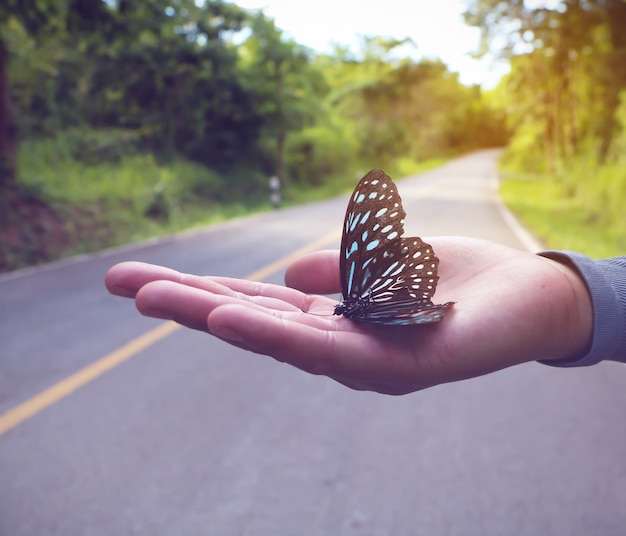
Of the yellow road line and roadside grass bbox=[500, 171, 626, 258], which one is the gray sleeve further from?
roadside grass bbox=[500, 171, 626, 258]

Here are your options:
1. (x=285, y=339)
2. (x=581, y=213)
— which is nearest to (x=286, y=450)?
(x=285, y=339)

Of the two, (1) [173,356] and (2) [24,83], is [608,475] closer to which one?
(1) [173,356]

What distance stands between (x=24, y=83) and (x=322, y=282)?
44.7 feet

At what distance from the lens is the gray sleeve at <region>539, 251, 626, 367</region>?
1.19 m

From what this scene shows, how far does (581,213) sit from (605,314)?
730 centimetres

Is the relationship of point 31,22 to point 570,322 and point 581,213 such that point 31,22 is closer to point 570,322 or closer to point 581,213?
point 581,213

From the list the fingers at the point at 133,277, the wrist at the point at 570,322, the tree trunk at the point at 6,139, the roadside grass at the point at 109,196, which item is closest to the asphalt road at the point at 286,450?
the wrist at the point at 570,322

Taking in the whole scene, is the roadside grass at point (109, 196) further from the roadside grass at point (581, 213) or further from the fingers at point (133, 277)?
the fingers at point (133, 277)

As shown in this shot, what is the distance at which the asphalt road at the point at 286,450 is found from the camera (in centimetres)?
263

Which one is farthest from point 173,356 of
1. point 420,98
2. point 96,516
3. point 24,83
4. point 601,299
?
point 24,83

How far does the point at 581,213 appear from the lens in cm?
782

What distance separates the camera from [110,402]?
3.82 meters

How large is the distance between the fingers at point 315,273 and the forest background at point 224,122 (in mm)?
2856

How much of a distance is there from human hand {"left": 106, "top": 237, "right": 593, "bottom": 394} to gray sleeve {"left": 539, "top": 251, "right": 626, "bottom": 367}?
0.02 metres
